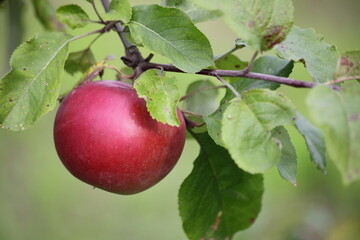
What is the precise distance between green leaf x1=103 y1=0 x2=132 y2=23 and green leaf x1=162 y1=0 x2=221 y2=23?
0.10 m

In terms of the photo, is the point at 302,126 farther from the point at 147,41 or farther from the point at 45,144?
the point at 45,144

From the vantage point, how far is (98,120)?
856mm

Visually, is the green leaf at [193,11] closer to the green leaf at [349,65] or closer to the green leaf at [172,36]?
the green leaf at [172,36]

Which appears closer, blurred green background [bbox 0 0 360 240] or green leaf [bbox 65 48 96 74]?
green leaf [bbox 65 48 96 74]

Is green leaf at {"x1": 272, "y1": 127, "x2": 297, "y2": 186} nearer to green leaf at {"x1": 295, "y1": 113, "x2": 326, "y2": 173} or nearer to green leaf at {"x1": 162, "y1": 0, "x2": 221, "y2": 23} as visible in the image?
green leaf at {"x1": 295, "y1": 113, "x2": 326, "y2": 173}

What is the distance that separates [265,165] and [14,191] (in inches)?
68.8

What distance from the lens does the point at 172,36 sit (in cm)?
84

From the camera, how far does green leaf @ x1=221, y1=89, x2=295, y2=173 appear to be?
26.5 inches

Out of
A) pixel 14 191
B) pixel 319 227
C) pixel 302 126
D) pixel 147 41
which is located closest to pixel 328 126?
pixel 302 126

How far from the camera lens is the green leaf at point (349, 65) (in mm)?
722

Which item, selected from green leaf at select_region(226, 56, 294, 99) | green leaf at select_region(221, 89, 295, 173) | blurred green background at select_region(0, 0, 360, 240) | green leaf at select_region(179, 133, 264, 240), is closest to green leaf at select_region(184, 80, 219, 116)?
green leaf at select_region(179, 133, 264, 240)

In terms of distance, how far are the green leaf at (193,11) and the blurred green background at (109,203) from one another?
3.65 feet

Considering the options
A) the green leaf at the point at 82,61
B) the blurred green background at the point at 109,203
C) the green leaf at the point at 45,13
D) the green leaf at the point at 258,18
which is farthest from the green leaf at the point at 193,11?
the blurred green background at the point at 109,203

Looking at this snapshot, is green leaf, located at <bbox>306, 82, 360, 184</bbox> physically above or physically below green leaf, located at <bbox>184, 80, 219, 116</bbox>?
above
